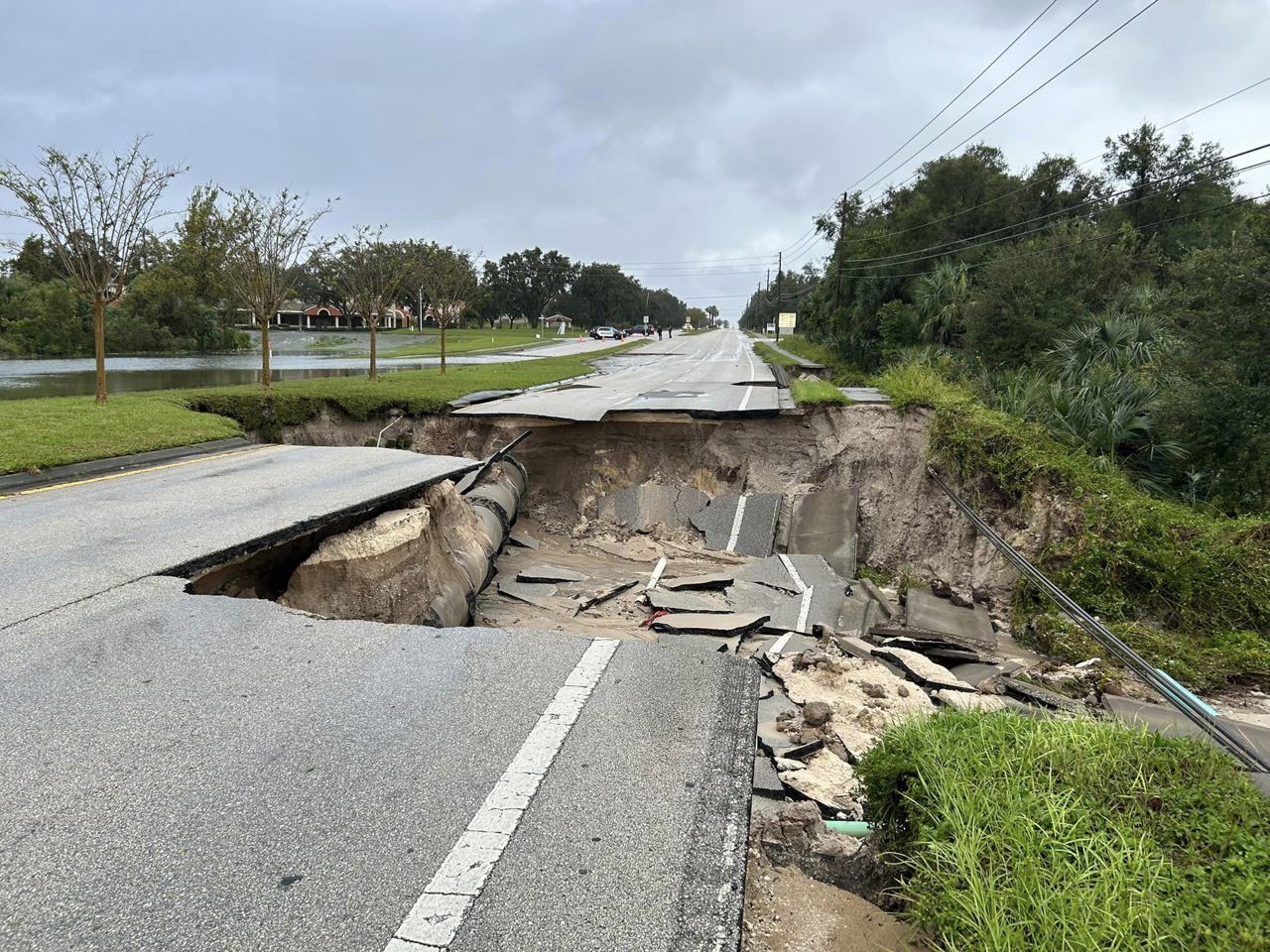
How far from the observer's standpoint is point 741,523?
14102 mm

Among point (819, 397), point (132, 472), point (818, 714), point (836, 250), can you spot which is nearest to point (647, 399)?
point (819, 397)

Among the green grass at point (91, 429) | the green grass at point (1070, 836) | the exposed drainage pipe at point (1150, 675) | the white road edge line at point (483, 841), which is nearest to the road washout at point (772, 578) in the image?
the green grass at point (1070, 836)

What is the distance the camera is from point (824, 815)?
13.2 feet

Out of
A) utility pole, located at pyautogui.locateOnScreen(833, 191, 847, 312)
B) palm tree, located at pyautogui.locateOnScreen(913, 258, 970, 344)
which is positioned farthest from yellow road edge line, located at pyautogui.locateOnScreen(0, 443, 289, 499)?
utility pole, located at pyautogui.locateOnScreen(833, 191, 847, 312)

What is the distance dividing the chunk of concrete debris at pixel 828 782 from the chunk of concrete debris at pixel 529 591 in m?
5.89

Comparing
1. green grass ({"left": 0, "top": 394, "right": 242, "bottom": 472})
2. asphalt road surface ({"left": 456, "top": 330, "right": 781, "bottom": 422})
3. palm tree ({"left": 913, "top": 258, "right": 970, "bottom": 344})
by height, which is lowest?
green grass ({"left": 0, "top": 394, "right": 242, "bottom": 472})

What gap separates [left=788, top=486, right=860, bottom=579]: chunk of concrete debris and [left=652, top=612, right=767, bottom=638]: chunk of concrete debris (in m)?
3.90

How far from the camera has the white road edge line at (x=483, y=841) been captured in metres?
2.19

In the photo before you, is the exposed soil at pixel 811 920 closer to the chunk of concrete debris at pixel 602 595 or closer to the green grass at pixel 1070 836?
the green grass at pixel 1070 836

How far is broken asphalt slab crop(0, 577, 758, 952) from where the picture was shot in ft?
7.38

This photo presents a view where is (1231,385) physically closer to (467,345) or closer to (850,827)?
(850,827)

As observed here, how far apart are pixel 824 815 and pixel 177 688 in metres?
3.41

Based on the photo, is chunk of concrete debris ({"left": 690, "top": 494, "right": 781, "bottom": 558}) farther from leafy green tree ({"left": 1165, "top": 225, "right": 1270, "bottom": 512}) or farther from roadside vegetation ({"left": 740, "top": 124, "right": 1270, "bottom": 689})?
leafy green tree ({"left": 1165, "top": 225, "right": 1270, "bottom": 512})

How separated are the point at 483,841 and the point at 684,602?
25.6 feet
